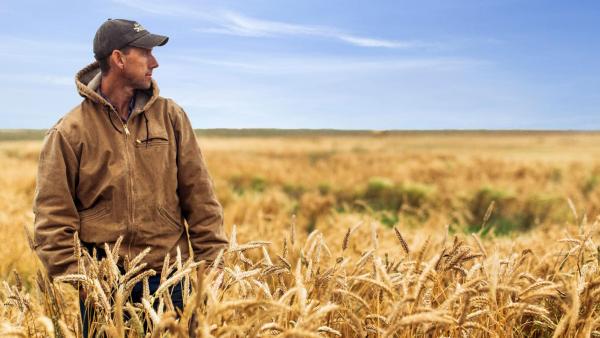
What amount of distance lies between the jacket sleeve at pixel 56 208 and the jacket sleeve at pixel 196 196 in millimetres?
537

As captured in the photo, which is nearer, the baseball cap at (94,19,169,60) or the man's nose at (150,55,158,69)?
the baseball cap at (94,19,169,60)

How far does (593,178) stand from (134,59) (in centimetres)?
1637

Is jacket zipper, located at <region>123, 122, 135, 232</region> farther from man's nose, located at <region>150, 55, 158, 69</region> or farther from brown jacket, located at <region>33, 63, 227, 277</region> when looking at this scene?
man's nose, located at <region>150, 55, 158, 69</region>

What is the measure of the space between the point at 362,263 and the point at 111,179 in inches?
51.3

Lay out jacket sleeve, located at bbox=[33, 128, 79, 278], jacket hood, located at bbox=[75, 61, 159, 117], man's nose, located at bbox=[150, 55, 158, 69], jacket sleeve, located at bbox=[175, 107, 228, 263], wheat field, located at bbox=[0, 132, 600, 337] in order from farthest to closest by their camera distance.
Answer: jacket sleeve, located at bbox=[175, 107, 228, 263], man's nose, located at bbox=[150, 55, 158, 69], jacket hood, located at bbox=[75, 61, 159, 117], jacket sleeve, located at bbox=[33, 128, 79, 278], wheat field, located at bbox=[0, 132, 600, 337]

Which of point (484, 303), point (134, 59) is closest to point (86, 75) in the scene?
point (134, 59)

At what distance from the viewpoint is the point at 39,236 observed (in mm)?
2973

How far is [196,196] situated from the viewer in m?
3.25

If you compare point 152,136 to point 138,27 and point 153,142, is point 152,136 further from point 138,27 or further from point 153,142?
point 138,27

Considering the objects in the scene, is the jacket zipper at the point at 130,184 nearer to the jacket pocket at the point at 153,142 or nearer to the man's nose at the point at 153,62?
the jacket pocket at the point at 153,142

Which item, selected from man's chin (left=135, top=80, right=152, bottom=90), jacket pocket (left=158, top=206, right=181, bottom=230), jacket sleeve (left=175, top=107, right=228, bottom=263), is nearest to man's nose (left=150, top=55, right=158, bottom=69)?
man's chin (left=135, top=80, right=152, bottom=90)

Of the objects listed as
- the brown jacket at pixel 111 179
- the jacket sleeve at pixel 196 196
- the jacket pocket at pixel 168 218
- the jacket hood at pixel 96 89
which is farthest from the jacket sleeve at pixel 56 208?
the jacket sleeve at pixel 196 196

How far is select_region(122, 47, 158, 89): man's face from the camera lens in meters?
3.04

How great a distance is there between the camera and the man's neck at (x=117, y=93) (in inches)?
122
